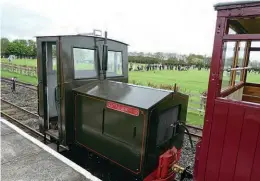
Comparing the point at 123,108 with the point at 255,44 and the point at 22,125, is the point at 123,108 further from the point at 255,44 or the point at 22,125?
the point at 22,125

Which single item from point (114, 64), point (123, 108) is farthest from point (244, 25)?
point (114, 64)

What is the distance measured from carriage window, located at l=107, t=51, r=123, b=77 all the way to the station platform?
244 centimetres

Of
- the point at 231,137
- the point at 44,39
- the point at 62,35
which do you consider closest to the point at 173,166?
the point at 231,137

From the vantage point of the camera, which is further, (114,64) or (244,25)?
(114,64)

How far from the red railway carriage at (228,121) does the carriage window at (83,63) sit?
10.4ft

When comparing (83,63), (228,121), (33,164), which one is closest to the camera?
(228,121)

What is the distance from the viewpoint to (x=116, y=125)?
3832 millimetres

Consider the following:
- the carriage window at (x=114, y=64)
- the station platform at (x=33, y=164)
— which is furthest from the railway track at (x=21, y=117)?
the carriage window at (x=114, y=64)

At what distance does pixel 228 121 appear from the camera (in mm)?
2424

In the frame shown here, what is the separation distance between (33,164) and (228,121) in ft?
10.8

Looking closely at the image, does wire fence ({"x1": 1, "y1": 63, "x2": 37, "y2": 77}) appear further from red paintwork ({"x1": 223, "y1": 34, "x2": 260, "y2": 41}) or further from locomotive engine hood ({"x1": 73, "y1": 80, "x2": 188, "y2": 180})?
red paintwork ({"x1": 223, "y1": 34, "x2": 260, "y2": 41})

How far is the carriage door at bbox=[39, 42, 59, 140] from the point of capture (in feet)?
17.7

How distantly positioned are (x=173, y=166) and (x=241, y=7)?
2.79 m

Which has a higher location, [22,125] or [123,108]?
[123,108]
